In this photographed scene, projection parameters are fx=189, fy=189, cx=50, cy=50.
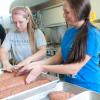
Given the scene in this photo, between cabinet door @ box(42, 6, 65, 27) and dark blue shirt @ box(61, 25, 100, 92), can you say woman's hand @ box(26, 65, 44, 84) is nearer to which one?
dark blue shirt @ box(61, 25, 100, 92)

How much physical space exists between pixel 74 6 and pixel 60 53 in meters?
0.37

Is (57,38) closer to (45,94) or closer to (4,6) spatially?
(4,6)

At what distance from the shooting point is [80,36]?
1.08 metres

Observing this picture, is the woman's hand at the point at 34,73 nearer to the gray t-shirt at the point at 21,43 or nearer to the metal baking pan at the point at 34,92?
the metal baking pan at the point at 34,92

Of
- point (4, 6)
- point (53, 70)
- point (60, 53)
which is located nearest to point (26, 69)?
point (53, 70)

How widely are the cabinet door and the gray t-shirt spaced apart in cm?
199

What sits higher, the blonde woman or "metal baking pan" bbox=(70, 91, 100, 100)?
the blonde woman

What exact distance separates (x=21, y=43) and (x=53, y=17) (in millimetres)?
2344

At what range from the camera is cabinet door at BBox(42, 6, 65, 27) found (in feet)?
12.4

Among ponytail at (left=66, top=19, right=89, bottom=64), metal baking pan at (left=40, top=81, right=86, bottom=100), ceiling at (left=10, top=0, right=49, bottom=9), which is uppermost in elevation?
ceiling at (left=10, top=0, right=49, bottom=9)

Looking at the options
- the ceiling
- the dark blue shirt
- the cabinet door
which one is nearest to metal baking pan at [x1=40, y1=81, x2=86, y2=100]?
the dark blue shirt

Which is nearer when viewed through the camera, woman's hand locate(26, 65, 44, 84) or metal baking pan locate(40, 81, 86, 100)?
metal baking pan locate(40, 81, 86, 100)

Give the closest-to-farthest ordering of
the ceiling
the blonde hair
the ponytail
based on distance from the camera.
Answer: the ponytail < the blonde hair < the ceiling

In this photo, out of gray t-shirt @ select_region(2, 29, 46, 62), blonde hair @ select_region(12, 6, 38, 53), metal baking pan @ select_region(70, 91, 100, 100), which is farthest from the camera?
gray t-shirt @ select_region(2, 29, 46, 62)
